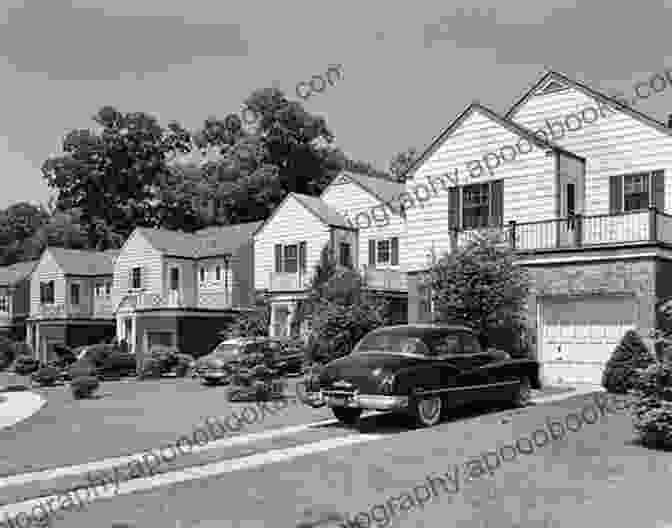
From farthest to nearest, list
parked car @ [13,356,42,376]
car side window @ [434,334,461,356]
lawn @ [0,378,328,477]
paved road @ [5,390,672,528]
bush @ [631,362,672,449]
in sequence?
1. parked car @ [13,356,42,376]
2. car side window @ [434,334,461,356]
3. lawn @ [0,378,328,477]
4. bush @ [631,362,672,449]
5. paved road @ [5,390,672,528]

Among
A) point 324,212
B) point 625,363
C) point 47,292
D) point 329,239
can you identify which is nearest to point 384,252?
point 329,239

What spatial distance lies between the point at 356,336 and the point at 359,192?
1610 cm

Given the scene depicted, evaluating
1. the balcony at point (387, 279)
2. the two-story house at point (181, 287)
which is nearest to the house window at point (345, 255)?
the balcony at point (387, 279)

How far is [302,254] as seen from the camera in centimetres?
3703

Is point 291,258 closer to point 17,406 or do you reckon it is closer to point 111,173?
point 17,406

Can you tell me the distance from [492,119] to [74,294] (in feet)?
111

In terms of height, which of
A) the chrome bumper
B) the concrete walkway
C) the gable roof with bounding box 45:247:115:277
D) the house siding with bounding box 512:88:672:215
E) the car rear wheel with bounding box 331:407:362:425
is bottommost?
the concrete walkway

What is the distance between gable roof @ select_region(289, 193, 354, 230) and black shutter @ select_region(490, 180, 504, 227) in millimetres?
13012

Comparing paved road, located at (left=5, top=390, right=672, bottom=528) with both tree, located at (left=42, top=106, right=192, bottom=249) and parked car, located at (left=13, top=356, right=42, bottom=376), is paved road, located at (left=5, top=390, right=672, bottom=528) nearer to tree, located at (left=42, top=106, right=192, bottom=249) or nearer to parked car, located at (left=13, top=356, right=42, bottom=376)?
parked car, located at (left=13, top=356, right=42, bottom=376)

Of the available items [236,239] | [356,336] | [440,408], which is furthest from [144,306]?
[440,408]

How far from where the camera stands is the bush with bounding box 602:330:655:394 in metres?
18.2

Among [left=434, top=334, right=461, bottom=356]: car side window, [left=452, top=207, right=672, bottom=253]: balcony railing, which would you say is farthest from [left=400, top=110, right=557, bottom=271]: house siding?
[left=434, top=334, right=461, bottom=356]: car side window

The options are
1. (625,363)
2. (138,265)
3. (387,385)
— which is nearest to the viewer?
(387,385)

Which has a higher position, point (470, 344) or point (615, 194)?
point (615, 194)
